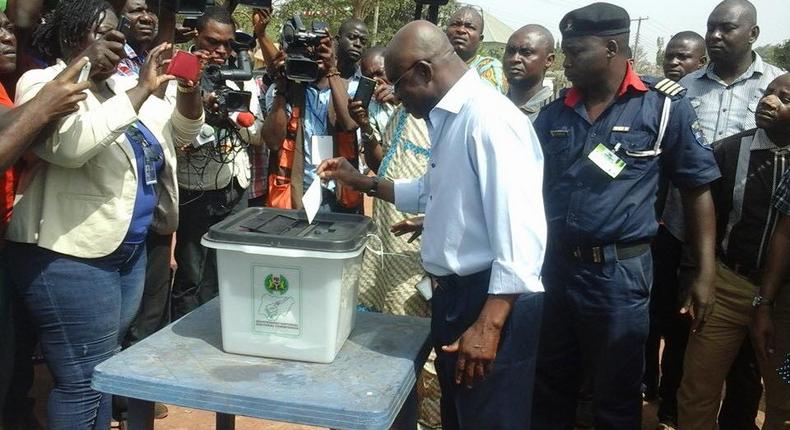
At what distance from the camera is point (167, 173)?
9.23ft

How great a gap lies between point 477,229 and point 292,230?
59 cm

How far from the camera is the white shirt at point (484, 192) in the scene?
1860mm

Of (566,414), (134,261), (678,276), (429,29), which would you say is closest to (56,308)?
(134,261)

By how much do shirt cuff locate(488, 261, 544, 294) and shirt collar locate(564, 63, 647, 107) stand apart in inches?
43.2

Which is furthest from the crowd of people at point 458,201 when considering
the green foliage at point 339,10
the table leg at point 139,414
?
the green foliage at point 339,10

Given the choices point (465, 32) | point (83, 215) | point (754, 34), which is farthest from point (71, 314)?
point (754, 34)

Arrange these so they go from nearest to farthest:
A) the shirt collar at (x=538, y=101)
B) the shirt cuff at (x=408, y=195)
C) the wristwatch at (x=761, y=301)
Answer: the shirt cuff at (x=408, y=195), the wristwatch at (x=761, y=301), the shirt collar at (x=538, y=101)

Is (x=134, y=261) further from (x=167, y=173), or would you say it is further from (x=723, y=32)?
(x=723, y=32)

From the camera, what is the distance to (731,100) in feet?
11.5

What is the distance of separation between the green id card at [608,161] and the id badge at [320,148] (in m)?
1.45

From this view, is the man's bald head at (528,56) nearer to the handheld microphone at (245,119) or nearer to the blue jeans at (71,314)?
the handheld microphone at (245,119)

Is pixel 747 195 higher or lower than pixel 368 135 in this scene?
lower

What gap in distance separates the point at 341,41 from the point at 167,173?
9.06ft

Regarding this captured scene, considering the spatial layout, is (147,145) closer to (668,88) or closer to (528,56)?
(668,88)
